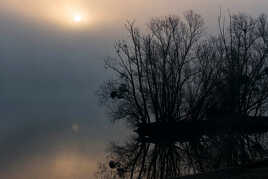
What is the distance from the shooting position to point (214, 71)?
3269 cm

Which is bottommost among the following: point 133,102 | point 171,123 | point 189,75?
point 171,123

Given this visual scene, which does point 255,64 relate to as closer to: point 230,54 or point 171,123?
point 230,54

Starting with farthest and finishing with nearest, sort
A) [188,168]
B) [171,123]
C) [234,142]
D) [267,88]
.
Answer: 1. [171,123]
2. [267,88]
3. [234,142]
4. [188,168]

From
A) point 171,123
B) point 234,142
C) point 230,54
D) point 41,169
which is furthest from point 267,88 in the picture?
point 41,169

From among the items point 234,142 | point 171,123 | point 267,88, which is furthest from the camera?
point 171,123

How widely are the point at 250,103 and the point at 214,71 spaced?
440cm

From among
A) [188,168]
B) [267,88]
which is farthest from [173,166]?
[267,88]

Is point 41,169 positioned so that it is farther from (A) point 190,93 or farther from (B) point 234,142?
(A) point 190,93

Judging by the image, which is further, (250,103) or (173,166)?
(250,103)

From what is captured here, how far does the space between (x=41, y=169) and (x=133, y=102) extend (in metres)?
15.5

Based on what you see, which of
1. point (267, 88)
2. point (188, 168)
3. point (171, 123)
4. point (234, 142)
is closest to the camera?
point (188, 168)

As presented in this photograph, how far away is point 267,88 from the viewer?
1267 inches

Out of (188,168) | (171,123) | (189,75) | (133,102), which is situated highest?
(189,75)

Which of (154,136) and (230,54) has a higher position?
(230,54)
